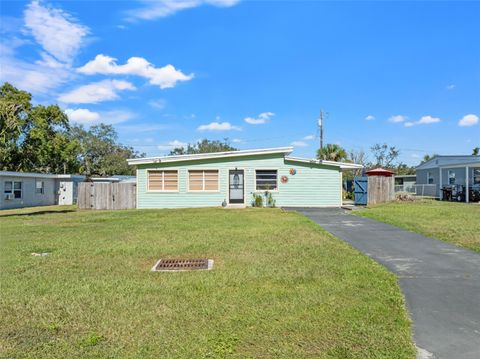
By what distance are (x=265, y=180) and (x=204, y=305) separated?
50.5ft

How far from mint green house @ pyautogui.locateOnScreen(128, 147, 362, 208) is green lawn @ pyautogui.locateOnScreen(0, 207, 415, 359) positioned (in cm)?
1171

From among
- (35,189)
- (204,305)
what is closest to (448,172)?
(204,305)

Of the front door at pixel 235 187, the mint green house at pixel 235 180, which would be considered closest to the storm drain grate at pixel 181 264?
the mint green house at pixel 235 180

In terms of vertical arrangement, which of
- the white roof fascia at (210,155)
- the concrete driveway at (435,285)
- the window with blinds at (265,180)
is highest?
the white roof fascia at (210,155)

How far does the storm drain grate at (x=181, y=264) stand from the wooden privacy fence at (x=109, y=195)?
1389 centimetres

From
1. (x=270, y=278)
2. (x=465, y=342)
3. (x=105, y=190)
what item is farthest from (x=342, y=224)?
(x=105, y=190)

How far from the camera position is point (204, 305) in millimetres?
4082

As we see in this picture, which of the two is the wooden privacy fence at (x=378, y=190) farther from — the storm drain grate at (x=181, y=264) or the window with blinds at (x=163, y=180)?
the storm drain grate at (x=181, y=264)

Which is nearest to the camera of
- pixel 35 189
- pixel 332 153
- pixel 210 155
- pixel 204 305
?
pixel 204 305

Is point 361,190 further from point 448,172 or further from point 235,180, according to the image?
point 448,172

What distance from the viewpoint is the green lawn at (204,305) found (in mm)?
3143

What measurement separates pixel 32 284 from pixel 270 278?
318cm

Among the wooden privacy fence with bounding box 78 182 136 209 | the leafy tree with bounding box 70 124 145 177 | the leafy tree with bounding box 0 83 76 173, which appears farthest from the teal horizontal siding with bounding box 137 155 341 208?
the leafy tree with bounding box 70 124 145 177

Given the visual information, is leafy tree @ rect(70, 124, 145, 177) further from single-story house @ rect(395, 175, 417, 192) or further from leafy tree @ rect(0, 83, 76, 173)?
single-story house @ rect(395, 175, 417, 192)
